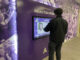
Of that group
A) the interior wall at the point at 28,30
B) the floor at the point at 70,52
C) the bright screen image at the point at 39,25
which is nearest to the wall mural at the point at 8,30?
the interior wall at the point at 28,30

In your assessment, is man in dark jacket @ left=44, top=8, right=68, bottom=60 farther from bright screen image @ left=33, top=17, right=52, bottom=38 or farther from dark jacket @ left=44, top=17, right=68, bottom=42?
bright screen image @ left=33, top=17, right=52, bottom=38

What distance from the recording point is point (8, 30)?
197cm

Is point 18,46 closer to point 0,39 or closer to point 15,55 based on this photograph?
point 15,55

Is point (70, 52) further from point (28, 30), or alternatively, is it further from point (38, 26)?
point (28, 30)

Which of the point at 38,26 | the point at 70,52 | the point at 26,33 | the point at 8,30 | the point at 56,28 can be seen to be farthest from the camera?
the point at 70,52

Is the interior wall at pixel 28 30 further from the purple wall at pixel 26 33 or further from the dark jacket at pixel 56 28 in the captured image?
the dark jacket at pixel 56 28

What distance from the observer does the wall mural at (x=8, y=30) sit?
189cm

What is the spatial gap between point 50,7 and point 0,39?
6.68 ft

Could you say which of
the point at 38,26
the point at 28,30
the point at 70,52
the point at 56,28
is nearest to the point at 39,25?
the point at 38,26

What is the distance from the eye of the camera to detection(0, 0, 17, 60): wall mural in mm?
1886

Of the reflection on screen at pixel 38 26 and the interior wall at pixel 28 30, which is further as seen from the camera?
the reflection on screen at pixel 38 26

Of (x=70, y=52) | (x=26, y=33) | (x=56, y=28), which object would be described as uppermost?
(x=56, y=28)

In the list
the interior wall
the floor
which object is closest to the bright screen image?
the interior wall

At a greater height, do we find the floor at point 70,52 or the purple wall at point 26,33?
the purple wall at point 26,33
